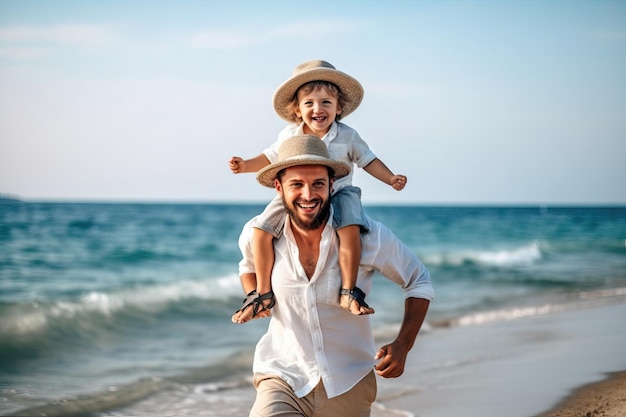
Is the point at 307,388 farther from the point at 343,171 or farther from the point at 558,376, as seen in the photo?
the point at 558,376

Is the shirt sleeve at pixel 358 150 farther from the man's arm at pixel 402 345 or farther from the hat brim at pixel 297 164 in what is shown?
the man's arm at pixel 402 345

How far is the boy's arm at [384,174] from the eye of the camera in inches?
169

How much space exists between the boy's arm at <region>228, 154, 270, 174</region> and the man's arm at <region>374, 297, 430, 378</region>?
113 cm

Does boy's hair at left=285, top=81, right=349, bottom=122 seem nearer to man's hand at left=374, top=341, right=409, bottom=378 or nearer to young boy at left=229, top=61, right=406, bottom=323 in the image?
young boy at left=229, top=61, right=406, bottom=323

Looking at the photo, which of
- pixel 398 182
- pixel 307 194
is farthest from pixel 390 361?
pixel 398 182

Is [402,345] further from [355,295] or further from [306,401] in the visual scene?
[306,401]

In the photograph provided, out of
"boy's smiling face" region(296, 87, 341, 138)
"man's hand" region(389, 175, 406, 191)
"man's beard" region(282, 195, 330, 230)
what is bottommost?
"man's beard" region(282, 195, 330, 230)

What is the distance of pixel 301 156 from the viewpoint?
372 centimetres

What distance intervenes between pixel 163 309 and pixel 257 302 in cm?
991

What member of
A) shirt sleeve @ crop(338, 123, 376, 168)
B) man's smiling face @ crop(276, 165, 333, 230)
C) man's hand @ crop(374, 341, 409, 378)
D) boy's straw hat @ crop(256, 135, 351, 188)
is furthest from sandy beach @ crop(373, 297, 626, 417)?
boy's straw hat @ crop(256, 135, 351, 188)

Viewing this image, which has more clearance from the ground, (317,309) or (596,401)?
(317,309)

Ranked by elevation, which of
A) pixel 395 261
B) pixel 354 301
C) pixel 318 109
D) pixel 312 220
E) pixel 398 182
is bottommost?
pixel 354 301

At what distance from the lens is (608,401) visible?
19.1ft

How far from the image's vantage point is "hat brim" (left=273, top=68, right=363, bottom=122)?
434cm
